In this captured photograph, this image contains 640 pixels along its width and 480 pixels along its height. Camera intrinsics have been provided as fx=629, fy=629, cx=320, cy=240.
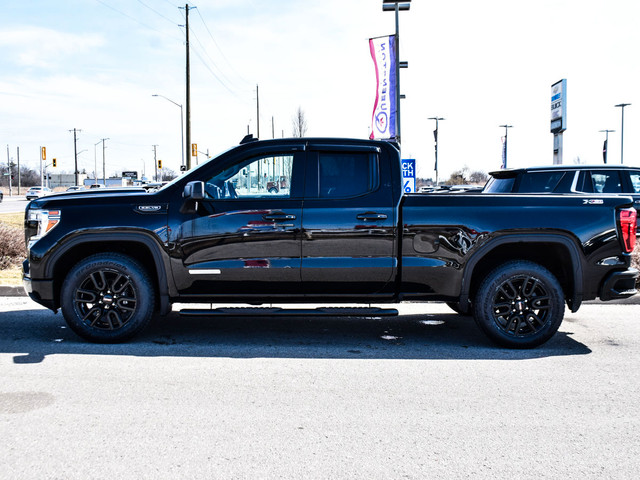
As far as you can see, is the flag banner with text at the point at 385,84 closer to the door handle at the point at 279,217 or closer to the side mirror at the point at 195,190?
the door handle at the point at 279,217

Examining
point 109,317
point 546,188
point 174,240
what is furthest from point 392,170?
point 546,188

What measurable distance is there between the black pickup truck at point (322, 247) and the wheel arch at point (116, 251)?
2cm

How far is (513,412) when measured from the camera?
13.9 feet

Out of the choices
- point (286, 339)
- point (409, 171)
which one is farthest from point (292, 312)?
point (409, 171)

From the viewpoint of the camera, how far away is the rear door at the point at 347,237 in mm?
5887

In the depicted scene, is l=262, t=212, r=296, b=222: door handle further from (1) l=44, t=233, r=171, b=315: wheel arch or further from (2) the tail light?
(2) the tail light

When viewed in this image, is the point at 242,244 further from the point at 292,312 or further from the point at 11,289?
the point at 11,289

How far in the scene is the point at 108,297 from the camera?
5.95 metres

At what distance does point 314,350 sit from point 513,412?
2156mm

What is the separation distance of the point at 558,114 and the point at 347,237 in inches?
644

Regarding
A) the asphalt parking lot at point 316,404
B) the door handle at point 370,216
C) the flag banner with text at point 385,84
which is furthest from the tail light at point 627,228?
the flag banner with text at point 385,84

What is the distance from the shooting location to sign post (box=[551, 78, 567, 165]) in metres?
19.6

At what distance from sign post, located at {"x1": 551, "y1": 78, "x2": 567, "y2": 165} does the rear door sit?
1546cm

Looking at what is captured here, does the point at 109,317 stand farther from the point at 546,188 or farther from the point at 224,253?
the point at 546,188
